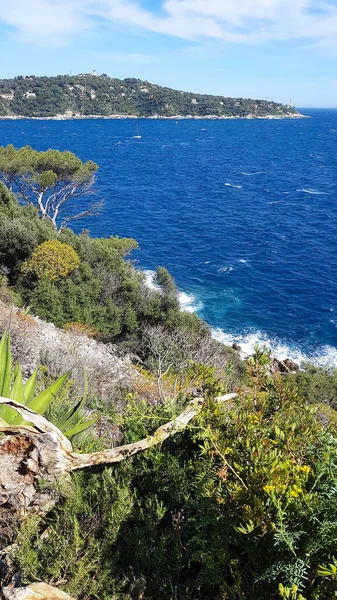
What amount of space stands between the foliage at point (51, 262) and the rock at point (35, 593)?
14.9 meters

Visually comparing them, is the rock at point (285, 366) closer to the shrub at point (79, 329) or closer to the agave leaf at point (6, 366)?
the shrub at point (79, 329)

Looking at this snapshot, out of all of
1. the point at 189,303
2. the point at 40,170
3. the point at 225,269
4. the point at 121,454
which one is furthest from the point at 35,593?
the point at 225,269

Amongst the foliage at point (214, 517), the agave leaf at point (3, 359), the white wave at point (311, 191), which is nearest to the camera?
the foliage at point (214, 517)

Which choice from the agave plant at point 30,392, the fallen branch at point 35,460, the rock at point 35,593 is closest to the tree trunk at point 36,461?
the fallen branch at point 35,460

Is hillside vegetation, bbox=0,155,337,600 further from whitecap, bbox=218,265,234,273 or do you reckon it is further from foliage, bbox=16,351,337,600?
whitecap, bbox=218,265,234,273

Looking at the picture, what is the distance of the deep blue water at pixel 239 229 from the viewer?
27.6 metres

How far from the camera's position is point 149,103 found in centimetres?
19925

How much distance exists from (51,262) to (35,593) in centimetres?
1530

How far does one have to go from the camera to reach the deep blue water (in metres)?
27.6

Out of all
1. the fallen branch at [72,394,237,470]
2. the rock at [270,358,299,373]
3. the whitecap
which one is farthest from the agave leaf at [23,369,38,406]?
the whitecap

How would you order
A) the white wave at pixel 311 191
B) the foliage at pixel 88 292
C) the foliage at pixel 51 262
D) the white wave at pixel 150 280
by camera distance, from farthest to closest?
the white wave at pixel 311 191 → the white wave at pixel 150 280 → the foliage at pixel 51 262 → the foliage at pixel 88 292

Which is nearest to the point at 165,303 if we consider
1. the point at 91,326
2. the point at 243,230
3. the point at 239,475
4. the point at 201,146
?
the point at 91,326

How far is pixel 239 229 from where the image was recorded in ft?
148

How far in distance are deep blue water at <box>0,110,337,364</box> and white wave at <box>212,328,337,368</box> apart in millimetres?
111
